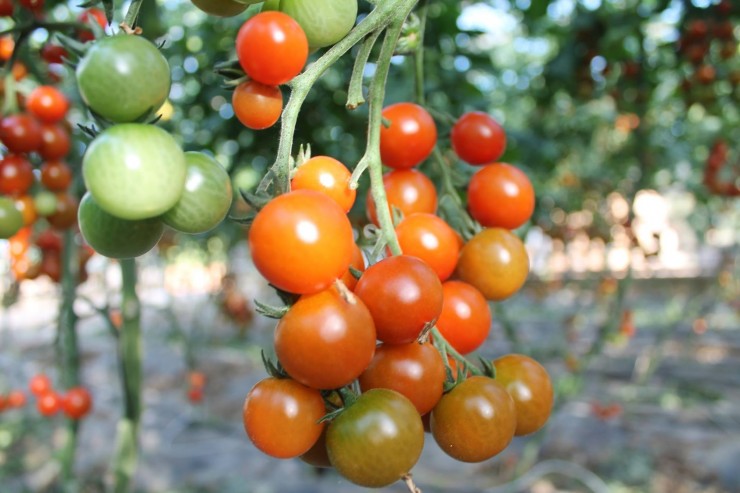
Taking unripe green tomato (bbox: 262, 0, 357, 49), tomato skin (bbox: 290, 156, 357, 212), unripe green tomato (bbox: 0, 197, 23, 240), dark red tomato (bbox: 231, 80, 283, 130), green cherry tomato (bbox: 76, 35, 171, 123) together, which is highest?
unripe green tomato (bbox: 262, 0, 357, 49)

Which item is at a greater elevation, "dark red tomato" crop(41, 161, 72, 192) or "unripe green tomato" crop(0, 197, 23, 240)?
"unripe green tomato" crop(0, 197, 23, 240)

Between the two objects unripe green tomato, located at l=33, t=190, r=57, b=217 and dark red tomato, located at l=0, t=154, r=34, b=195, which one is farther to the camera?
unripe green tomato, located at l=33, t=190, r=57, b=217

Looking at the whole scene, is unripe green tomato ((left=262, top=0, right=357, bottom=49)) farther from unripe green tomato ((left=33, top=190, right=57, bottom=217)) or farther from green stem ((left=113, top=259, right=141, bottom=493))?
green stem ((left=113, top=259, right=141, bottom=493))

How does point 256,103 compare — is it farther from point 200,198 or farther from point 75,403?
point 75,403

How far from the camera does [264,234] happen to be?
0.42 meters

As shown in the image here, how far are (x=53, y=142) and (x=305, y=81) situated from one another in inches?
39.7

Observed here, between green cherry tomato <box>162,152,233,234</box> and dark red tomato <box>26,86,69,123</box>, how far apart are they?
A: 0.99 metres

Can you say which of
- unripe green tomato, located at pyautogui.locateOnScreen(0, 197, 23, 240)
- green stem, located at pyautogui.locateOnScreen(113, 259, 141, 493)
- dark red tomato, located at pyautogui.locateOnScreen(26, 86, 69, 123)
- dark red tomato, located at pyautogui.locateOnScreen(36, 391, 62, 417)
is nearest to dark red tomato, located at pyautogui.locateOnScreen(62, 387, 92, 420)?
dark red tomato, located at pyautogui.locateOnScreen(36, 391, 62, 417)

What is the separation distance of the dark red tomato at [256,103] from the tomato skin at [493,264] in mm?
251

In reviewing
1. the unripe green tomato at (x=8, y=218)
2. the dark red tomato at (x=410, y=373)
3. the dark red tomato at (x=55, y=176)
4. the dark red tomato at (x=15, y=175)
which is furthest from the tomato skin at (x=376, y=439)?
the dark red tomato at (x=55, y=176)

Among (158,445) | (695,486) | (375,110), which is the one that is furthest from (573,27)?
(158,445)

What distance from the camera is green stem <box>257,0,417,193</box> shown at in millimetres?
433

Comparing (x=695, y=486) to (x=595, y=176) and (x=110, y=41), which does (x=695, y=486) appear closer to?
(x=595, y=176)

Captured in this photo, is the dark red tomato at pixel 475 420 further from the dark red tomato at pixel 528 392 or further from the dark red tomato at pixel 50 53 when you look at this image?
the dark red tomato at pixel 50 53
